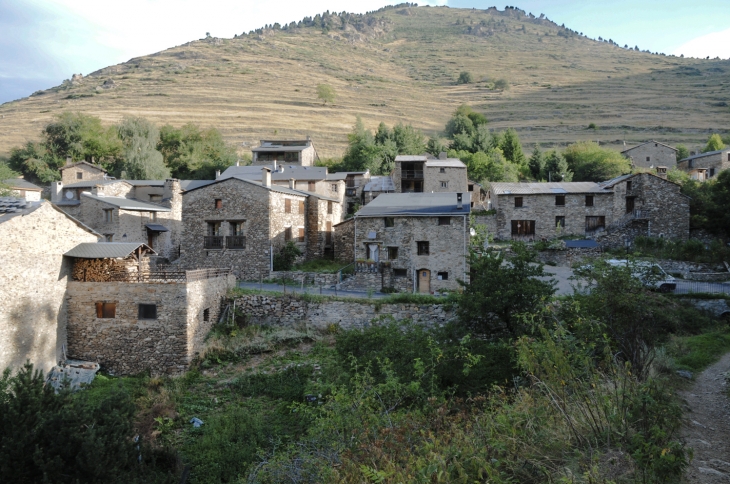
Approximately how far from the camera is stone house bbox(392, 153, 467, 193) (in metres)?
46.6

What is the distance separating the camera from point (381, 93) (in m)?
138

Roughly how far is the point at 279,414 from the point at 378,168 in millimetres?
44004

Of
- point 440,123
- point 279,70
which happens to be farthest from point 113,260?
point 279,70

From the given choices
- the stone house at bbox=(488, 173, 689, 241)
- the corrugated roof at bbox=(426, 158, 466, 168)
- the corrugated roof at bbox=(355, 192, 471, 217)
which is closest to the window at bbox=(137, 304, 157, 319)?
the corrugated roof at bbox=(355, 192, 471, 217)

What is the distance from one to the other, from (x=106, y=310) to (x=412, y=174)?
31255 mm

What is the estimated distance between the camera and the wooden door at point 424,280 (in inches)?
1172

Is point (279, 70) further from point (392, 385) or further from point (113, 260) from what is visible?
point (392, 385)

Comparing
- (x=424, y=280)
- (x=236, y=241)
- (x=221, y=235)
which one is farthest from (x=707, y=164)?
(x=221, y=235)

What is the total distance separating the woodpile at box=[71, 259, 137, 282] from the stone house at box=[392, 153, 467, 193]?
28.9m

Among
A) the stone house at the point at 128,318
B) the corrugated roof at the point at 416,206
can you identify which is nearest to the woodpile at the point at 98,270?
the stone house at the point at 128,318

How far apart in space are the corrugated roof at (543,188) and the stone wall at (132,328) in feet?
90.8

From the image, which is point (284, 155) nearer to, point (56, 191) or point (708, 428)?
point (56, 191)

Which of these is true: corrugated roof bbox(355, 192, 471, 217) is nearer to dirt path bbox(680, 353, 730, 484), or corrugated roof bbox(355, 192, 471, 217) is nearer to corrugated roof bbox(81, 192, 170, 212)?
corrugated roof bbox(81, 192, 170, 212)

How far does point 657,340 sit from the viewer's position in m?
17.9
